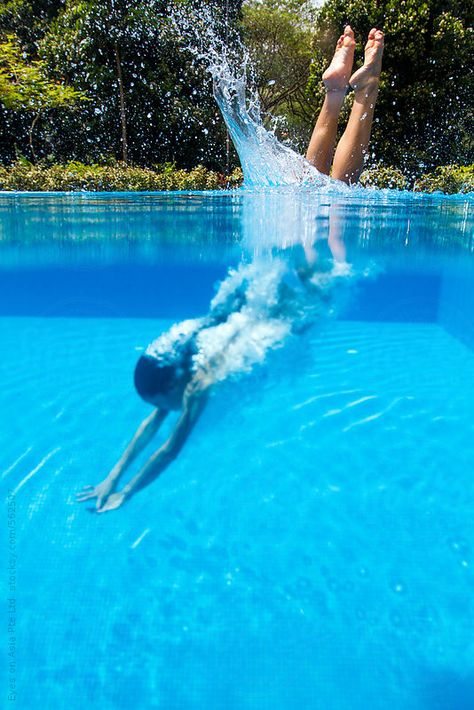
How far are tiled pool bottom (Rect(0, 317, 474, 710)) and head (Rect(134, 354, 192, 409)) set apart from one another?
0.21m

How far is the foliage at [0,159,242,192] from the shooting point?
10.8 meters

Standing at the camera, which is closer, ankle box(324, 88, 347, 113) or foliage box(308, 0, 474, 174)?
ankle box(324, 88, 347, 113)

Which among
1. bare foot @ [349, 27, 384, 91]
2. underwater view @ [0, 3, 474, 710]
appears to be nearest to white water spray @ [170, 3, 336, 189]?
bare foot @ [349, 27, 384, 91]

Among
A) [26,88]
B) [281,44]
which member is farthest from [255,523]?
[281,44]

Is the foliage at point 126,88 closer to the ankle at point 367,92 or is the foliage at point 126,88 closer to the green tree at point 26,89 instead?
the green tree at point 26,89

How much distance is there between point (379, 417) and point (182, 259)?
11.1ft

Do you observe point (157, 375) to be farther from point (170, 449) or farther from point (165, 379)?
point (170, 449)

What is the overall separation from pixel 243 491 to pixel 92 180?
10.3 m

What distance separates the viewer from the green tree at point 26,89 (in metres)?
12.7

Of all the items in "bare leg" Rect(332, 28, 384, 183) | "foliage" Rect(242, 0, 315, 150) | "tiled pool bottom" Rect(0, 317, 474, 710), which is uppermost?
"foliage" Rect(242, 0, 315, 150)

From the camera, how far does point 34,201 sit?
28.1 feet

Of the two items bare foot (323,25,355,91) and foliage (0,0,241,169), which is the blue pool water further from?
foliage (0,0,241,169)

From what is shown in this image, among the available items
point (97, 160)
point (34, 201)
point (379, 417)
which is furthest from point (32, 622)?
point (97, 160)

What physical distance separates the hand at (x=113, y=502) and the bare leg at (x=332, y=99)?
930 centimetres
